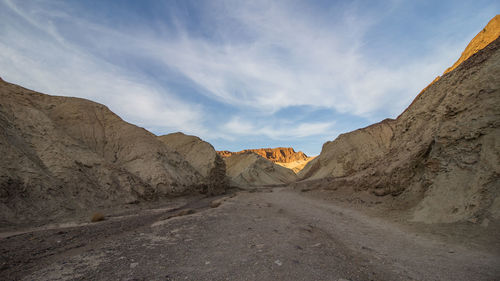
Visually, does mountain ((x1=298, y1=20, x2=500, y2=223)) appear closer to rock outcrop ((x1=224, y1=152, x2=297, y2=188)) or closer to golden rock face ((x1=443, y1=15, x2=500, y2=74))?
golden rock face ((x1=443, y1=15, x2=500, y2=74))

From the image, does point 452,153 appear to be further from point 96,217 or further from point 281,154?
point 281,154

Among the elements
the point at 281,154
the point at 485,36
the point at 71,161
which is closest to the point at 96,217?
the point at 71,161

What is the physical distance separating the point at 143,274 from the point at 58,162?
10.8 m

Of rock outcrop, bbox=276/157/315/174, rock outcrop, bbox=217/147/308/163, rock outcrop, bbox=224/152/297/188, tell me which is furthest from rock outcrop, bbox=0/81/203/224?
rock outcrop, bbox=217/147/308/163

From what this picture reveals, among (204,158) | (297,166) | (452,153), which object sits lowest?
(452,153)

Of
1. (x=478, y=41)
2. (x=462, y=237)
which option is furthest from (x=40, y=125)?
(x=478, y=41)

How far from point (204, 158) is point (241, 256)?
984 inches

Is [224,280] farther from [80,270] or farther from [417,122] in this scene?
[417,122]

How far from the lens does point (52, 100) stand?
1653cm

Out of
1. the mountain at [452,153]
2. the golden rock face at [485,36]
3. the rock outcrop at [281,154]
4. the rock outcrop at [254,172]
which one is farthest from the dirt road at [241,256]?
the rock outcrop at [281,154]

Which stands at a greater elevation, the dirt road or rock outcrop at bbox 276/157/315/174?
rock outcrop at bbox 276/157/315/174

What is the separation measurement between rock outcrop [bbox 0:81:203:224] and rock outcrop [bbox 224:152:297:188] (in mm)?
23834

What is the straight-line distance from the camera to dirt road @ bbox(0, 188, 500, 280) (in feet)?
9.61

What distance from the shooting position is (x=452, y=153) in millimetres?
6984
